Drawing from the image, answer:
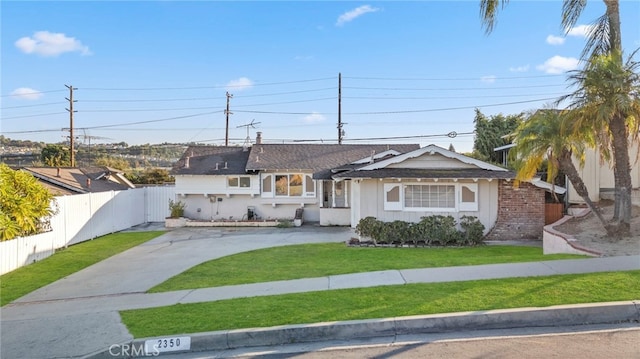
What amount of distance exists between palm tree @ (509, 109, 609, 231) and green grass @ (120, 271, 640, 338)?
16.5ft

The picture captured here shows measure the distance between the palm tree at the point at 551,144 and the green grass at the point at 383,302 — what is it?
16.5 ft

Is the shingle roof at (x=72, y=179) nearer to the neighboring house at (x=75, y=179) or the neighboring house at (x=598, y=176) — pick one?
the neighboring house at (x=75, y=179)

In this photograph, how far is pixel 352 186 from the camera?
60.5 ft

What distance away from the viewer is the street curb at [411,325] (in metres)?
5.58

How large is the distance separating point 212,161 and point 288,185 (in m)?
5.26

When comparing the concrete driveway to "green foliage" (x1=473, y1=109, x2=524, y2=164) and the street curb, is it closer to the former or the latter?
the street curb

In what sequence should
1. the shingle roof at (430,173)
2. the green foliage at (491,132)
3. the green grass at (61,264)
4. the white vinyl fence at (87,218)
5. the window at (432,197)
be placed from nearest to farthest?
the green grass at (61,264) → the white vinyl fence at (87,218) → the shingle roof at (430,173) → the window at (432,197) → the green foliage at (491,132)

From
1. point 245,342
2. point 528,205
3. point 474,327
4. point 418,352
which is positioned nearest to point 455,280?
point 474,327

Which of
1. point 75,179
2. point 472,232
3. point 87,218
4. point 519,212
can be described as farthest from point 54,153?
point 519,212

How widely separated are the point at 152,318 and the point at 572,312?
637 cm

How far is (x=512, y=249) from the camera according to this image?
12.7 metres

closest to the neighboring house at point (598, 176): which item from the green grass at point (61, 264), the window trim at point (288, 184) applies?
the window trim at point (288, 184)

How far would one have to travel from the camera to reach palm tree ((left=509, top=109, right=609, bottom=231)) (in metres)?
11.5

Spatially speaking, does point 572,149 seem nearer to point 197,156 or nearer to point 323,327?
point 323,327
